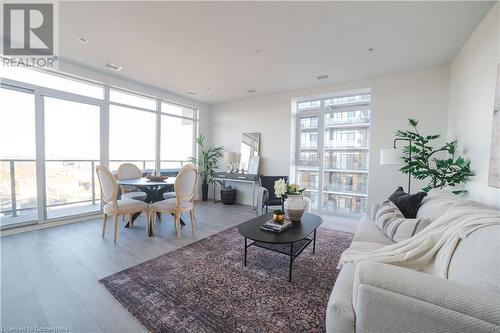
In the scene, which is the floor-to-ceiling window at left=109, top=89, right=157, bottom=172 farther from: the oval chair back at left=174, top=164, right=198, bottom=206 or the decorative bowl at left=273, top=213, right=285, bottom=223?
the decorative bowl at left=273, top=213, right=285, bottom=223

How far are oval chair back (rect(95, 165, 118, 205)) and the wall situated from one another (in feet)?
10.6

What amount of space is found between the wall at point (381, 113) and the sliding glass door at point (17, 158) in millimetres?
4152

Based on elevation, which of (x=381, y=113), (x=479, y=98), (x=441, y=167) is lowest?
(x=441, y=167)

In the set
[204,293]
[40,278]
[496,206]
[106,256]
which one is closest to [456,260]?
[496,206]

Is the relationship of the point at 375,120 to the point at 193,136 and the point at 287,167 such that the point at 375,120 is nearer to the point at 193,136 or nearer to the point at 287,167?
the point at 287,167

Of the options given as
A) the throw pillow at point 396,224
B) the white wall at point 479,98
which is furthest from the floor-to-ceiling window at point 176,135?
the white wall at point 479,98

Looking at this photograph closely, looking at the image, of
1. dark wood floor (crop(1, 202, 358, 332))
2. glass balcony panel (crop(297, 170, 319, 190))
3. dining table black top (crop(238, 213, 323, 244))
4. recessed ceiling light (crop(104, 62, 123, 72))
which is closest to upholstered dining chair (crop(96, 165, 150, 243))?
dark wood floor (crop(1, 202, 358, 332))

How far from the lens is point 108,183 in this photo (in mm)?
2863

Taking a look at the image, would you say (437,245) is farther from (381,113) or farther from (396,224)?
(381,113)

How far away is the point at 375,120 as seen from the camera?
3.85m

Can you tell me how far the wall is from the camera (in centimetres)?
338

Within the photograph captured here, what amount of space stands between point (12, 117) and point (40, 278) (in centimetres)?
271

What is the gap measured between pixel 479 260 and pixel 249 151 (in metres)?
4.62

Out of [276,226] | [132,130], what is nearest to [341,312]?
[276,226]
